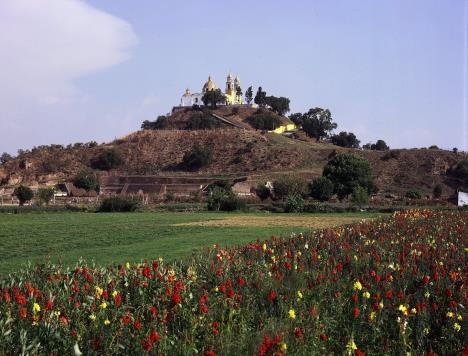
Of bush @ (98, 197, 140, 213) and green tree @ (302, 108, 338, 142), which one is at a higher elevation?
green tree @ (302, 108, 338, 142)

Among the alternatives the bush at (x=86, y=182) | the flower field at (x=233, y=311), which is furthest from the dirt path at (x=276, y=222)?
the bush at (x=86, y=182)

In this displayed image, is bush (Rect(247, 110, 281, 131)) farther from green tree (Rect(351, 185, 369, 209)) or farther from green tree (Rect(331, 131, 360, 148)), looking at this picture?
green tree (Rect(351, 185, 369, 209))

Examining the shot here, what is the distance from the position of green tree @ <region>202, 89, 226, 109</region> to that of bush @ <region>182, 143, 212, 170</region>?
34459 mm

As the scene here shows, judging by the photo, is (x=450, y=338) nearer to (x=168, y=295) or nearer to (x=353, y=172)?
(x=168, y=295)

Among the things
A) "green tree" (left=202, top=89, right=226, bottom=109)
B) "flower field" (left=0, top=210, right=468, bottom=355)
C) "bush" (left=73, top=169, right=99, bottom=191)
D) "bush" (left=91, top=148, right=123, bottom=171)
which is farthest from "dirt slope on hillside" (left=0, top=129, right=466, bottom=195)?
"flower field" (left=0, top=210, right=468, bottom=355)

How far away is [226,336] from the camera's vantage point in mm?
5492

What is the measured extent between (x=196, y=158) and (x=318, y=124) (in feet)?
92.7

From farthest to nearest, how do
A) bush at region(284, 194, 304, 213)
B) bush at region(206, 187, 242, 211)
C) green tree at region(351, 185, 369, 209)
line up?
1. green tree at region(351, 185, 369, 209)
2. bush at region(206, 187, 242, 211)
3. bush at region(284, 194, 304, 213)

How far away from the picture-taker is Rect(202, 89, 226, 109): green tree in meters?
119

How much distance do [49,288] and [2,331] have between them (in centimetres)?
202

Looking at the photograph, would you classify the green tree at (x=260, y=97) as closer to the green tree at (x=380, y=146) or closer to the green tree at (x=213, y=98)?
the green tree at (x=213, y=98)

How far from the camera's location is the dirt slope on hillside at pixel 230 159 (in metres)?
77.0

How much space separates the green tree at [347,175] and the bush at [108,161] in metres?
35.0

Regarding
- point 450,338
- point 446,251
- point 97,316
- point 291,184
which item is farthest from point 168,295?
point 291,184
